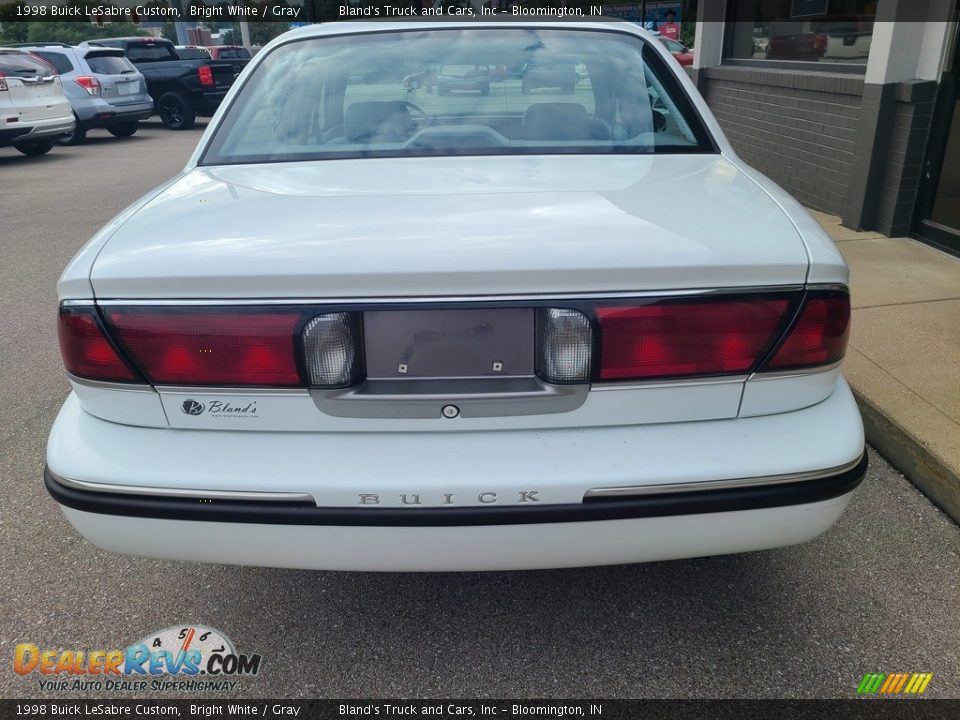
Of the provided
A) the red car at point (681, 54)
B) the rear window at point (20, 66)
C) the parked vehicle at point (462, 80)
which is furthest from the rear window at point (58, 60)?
the parked vehicle at point (462, 80)

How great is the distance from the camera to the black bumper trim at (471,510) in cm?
170

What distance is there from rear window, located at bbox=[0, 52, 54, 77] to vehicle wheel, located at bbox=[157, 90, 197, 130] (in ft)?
15.4

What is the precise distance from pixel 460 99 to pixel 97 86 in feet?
45.8

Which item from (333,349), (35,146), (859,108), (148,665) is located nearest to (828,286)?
(333,349)

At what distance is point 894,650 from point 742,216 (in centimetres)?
127

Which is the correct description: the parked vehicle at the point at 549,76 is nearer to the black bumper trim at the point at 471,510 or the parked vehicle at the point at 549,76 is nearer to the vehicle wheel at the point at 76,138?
the black bumper trim at the point at 471,510

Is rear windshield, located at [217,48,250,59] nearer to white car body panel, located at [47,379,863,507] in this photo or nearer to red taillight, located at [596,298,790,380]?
white car body panel, located at [47,379,863,507]

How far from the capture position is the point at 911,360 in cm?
359

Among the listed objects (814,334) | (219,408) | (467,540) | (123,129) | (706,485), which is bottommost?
(123,129)

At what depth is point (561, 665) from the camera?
2125 millimetres

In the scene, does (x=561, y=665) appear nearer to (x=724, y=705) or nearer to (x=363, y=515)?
(x=724, y=705)

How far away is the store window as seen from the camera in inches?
241

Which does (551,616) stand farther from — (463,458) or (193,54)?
(193,54)

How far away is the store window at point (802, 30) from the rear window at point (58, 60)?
11677 mm
